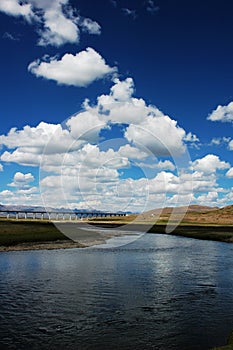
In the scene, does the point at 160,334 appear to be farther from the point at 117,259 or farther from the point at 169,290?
the point at 117,259

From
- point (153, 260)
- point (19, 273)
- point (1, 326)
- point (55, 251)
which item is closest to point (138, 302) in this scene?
point (1, 326)

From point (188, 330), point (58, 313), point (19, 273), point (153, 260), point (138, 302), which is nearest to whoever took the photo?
point (188, 330)

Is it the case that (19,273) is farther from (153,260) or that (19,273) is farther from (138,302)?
(153,260)

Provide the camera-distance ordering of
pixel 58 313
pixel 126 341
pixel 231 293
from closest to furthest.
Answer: pixel 126 341 < pixel 58 313 < pixel 231 293

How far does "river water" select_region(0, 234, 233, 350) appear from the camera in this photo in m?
20.9

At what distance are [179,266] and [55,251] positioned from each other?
949 inches

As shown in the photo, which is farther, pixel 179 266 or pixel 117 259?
pixel 117 259

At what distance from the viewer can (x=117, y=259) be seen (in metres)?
54.2

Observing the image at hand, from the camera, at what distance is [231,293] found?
32312 mm

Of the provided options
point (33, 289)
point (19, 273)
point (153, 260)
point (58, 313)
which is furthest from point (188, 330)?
point (153, 260)

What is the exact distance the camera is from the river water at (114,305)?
2092cm

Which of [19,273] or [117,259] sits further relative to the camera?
[117,259]

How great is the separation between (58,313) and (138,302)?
656 centimetres

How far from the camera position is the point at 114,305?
2812cm
